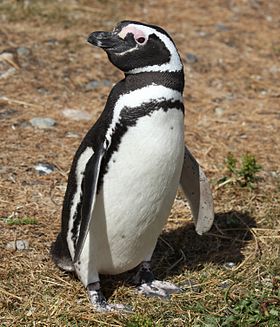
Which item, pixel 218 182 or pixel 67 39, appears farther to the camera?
pixel 67 39

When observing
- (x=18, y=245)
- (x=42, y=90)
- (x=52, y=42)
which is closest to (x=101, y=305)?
(x=18, y=245)

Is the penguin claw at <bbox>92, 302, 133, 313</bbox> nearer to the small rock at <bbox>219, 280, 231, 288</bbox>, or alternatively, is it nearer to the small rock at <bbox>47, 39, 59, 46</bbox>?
the small rock at <bbox>219, 280, 231, 288</bbox>

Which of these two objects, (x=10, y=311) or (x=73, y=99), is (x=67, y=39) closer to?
(x=73, y=99)

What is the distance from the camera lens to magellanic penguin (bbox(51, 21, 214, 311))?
3.11m

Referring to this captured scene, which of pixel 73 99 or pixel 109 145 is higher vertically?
pixel 109 145

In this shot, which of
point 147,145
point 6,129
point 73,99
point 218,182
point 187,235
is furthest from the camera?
point 73,99

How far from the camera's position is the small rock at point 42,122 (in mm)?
5090

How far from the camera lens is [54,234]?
392cm

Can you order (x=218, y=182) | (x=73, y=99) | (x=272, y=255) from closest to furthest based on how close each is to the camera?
(x=272, y=255) < (x=218, y=182) < (x=73, y=99)

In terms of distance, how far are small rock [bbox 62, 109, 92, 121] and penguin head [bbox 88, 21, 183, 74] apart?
218 centimetres

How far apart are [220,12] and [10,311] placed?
503 cm

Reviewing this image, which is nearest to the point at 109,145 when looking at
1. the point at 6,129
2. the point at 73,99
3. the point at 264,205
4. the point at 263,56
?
the point at 264,205

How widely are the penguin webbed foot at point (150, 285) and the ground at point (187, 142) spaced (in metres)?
0.05

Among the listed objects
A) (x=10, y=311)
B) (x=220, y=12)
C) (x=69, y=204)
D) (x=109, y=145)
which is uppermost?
(x=109, y=145)
